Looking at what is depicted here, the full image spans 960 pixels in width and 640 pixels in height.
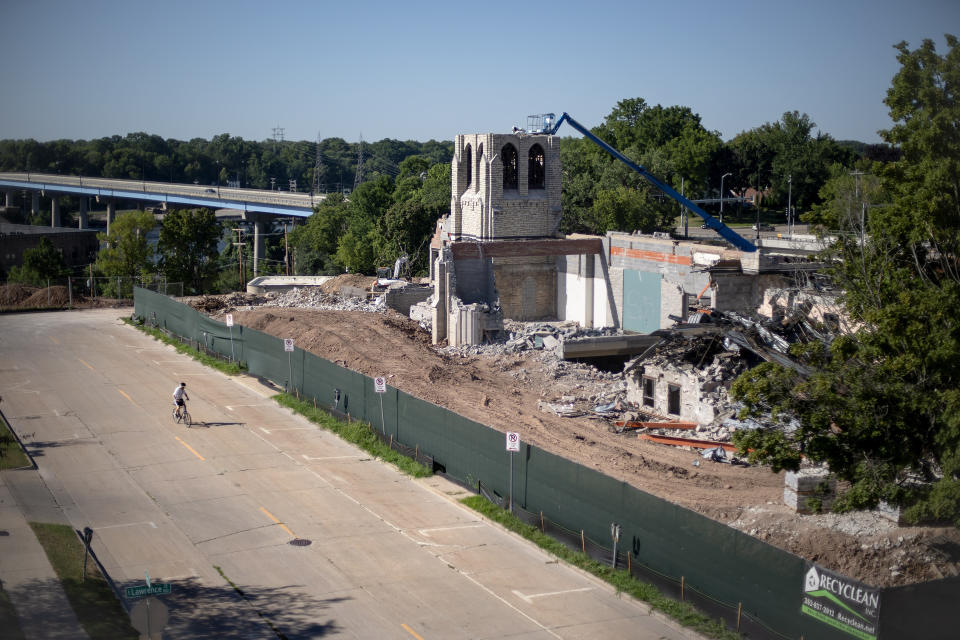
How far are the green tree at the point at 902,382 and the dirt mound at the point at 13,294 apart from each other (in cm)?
5085

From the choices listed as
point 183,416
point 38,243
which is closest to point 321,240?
point 38,243

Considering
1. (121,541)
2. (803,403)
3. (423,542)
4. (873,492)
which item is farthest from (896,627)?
(121,541)

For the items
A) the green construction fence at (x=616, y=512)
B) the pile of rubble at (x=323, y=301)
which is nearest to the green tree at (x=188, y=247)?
the pile of rubble at (x=323, y=301)

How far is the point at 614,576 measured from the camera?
1797 cm

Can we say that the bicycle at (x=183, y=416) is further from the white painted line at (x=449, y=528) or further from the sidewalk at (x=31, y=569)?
Result: the white painted line at (x=449, y=528)

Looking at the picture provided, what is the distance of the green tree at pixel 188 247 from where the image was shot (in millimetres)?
61188

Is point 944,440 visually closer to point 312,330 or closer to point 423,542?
point 423,542

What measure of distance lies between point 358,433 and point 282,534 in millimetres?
7669

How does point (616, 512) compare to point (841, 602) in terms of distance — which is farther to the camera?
point (616, 512)

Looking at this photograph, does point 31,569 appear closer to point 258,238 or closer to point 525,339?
point 525,339

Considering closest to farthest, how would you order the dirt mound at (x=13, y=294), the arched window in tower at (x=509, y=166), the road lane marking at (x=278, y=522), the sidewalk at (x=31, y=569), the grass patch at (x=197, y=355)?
the sidewalk at (x=31, y=569)
the road lane marking at (x=278, y=522)
the grass patch at (x=197, y=355)
the arched window in tower at (x=509, y=166)
the dirt mound at (x=13, y=294)

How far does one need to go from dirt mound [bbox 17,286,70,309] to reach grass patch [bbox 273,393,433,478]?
3064cm

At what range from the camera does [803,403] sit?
17.9m

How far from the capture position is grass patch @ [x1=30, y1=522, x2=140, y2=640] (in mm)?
14852
